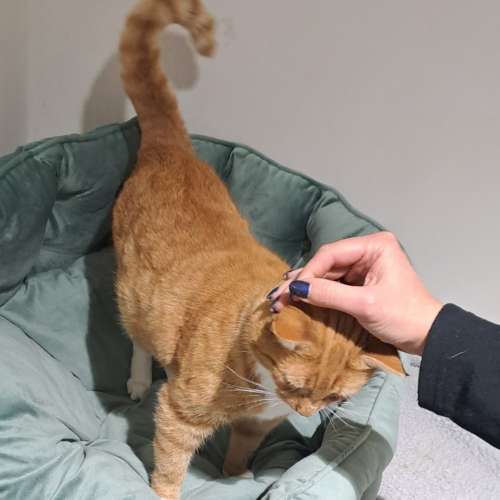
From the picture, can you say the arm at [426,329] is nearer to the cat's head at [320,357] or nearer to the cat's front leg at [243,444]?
the cat's head at [320,357]

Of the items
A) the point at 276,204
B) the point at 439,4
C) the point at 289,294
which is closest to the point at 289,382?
the point at 289,294

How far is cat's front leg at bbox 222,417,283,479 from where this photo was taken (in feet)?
3.97

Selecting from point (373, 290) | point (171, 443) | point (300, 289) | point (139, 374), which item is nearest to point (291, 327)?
point (300, 289)

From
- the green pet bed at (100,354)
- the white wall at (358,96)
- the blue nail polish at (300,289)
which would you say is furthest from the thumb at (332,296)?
the white wall at (358,96)

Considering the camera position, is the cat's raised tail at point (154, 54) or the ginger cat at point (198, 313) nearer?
the ginger cat at point (198, 313)

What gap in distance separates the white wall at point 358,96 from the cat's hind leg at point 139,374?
819 mm

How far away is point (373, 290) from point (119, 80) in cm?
130

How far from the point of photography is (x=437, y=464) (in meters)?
1.54

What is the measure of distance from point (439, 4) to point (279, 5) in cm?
46

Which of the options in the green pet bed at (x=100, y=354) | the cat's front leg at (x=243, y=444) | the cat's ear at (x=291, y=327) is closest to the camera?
the cat's ear at (x=291, y=327)

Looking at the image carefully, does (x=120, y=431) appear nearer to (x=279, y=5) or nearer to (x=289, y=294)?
(x=289, y=294)

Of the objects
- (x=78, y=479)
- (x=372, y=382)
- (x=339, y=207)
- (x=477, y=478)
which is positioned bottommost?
(x=477, y=478)

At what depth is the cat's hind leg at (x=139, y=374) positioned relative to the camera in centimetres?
144

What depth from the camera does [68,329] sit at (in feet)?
4.88
